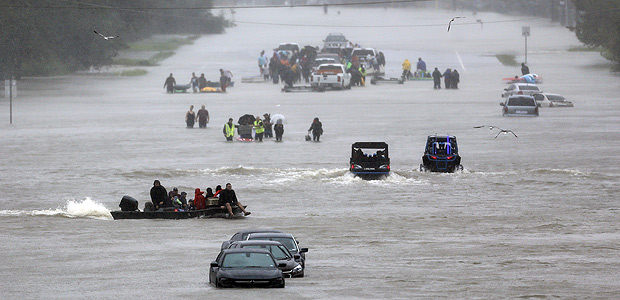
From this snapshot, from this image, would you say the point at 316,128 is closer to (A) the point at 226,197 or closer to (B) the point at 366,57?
(A) the point at 226,197

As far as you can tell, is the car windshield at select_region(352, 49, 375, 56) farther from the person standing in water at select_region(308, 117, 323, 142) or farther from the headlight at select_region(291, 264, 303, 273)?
the headlight at select_region(291, 264, 303, 273)

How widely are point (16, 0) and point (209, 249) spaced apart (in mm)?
64069

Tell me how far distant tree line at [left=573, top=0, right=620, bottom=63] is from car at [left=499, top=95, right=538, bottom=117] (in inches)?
1071

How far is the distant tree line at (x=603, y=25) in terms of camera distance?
9081 cm

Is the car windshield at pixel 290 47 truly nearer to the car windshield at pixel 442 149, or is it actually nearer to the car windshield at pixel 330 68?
the car windshield at pixel 330 68

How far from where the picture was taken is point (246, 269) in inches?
776

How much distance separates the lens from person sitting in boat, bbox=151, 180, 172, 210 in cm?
3167

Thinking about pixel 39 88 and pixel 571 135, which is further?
pixel 39 88

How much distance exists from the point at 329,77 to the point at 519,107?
2014 centimetres

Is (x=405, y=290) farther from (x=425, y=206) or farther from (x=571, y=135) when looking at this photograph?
(x=571, y=135)

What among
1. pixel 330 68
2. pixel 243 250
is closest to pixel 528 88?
pixel 330 68

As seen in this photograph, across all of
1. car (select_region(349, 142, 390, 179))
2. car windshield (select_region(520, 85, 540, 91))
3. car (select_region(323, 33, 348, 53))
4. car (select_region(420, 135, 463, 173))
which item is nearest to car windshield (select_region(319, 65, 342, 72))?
car windshield (select_region(520, 85, 540, 91))

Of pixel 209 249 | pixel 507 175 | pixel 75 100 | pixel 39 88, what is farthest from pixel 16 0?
pixel 209 249

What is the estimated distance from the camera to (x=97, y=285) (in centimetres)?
2052
